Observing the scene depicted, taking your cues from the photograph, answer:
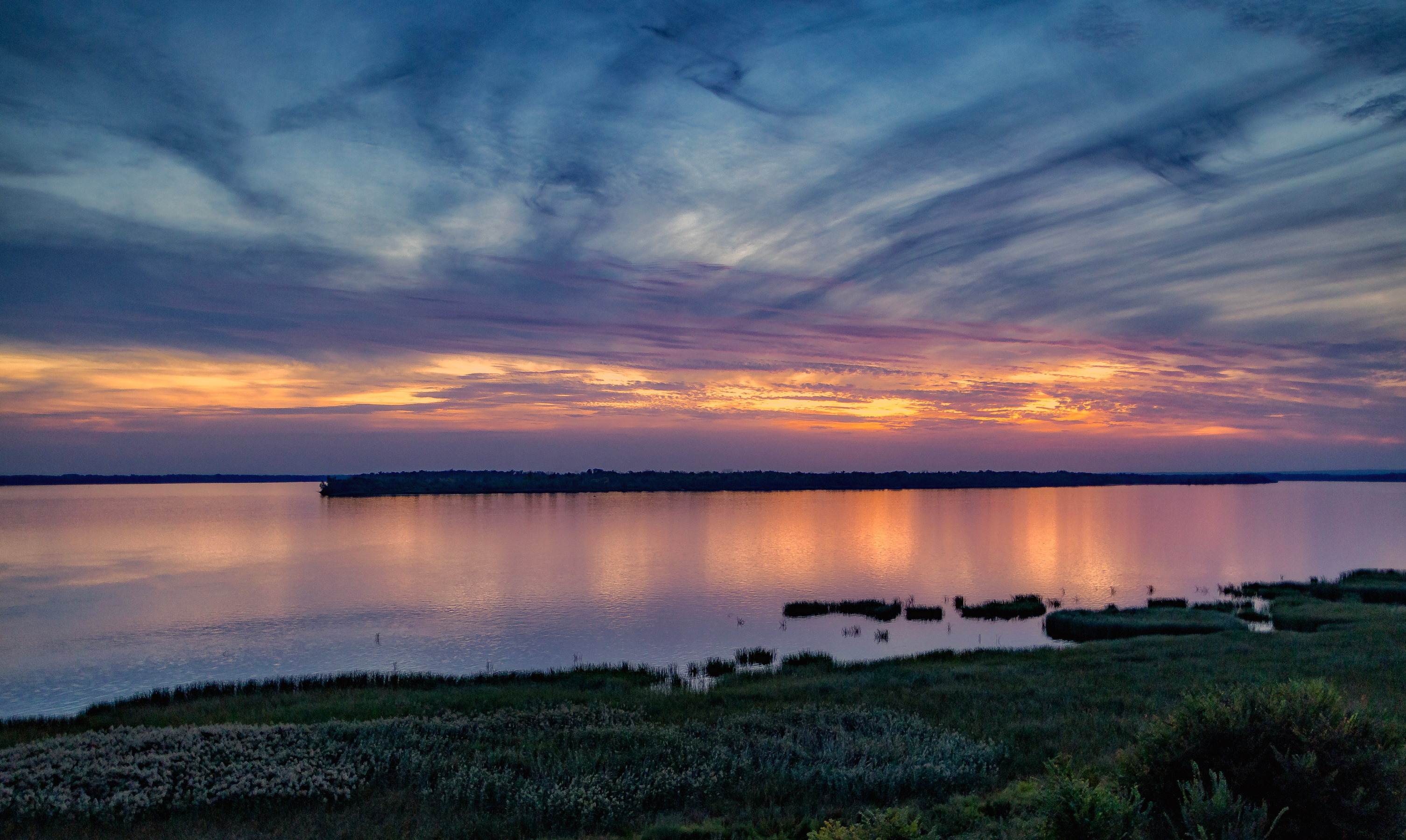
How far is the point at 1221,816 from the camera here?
657 centimetres

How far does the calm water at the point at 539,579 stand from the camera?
31266 mm

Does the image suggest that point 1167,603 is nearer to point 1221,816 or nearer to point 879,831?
point 1221,816

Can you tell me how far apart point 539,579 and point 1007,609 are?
28.1 metres

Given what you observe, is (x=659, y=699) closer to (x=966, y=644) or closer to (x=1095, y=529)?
(x=966, y=644)

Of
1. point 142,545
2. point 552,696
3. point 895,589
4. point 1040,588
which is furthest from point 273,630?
point 142,545

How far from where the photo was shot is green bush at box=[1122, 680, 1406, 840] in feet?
22.9

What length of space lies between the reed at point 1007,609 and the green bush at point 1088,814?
115 feet

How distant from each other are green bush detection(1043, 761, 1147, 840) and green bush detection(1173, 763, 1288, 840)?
15.8 inches

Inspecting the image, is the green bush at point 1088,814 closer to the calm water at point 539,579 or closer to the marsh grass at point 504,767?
the marsh grass at point 504,767

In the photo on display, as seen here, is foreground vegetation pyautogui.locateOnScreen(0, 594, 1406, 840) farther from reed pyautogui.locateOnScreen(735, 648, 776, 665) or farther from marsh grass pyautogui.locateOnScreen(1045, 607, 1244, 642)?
marsh grass pyautogui.locateOnScreen(1045, 607, 1244, 642)

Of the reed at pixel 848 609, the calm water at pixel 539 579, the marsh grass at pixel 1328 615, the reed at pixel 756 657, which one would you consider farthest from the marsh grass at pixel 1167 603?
the reed at pixel 756 657

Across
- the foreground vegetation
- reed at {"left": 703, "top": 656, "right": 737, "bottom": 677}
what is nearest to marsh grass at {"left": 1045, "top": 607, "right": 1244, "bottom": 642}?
the foreground vegetation

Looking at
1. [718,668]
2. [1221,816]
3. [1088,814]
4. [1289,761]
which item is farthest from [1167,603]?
[1088,814]

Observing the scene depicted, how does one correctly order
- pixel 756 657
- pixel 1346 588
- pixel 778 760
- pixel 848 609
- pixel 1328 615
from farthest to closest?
pixel 1346 588
pixel 848 609
pixel 1328 615
pixel 756 657
pixel 778 760
